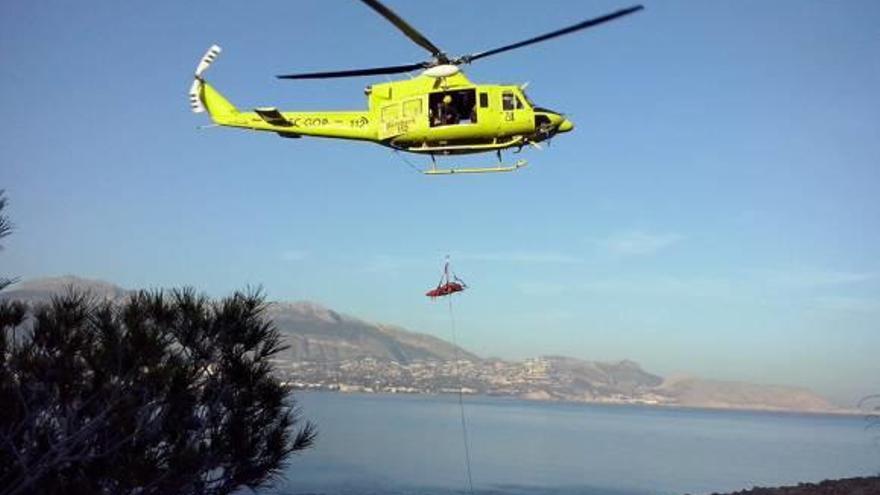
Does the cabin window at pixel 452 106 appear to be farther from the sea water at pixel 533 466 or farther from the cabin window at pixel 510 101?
the sea water at pixel 533 466

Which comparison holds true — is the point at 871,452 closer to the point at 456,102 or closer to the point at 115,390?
the point at 456,102

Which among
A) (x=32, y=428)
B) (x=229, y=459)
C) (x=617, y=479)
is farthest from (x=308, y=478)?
(x=32, y=428)

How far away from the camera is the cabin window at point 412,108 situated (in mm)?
17531

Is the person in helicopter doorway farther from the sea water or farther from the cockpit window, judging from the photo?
the sea water

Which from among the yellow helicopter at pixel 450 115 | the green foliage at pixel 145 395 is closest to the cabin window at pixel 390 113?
the yellow helicopter at pixel 450 115

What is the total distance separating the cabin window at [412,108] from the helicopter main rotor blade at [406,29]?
1237 millimetres

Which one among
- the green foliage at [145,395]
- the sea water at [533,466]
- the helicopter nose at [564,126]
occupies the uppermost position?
the helicopter nose at [564,126]

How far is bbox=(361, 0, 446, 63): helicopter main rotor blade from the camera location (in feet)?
45.0

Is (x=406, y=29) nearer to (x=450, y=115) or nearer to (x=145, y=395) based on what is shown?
(x=450, y=115)

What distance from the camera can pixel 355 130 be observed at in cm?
1891

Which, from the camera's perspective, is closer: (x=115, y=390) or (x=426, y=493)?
(x=115, y=390)

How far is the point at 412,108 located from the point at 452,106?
0.93 metres

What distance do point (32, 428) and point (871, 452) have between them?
373 ft

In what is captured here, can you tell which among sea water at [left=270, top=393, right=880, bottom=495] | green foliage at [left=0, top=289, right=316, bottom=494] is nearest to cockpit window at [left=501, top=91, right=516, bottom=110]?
green foliage at [left=0, top=289, right=316, bottom=494]
